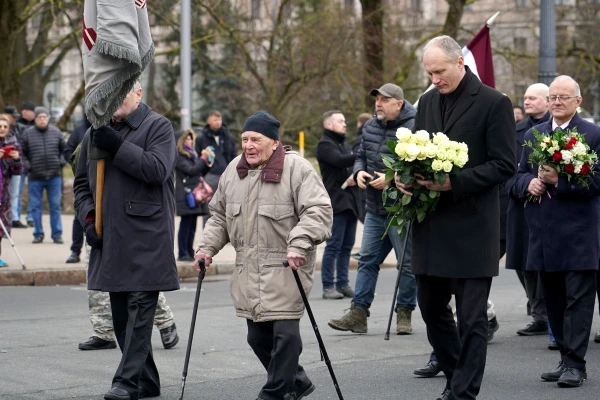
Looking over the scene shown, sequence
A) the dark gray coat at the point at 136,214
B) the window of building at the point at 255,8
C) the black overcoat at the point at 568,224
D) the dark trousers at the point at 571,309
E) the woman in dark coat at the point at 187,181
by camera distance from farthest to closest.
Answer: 1. the window of building at the point at 255,8
2. the woman in dark coat at the point at 187,181
3. the black overcoat at the point at 568,224
4. the dark trousers at the point at 571,309
5. the dark gray coat at the point at 136,214

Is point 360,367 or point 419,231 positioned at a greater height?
point 419,231

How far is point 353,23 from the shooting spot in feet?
85.0

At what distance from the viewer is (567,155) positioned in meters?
7.58

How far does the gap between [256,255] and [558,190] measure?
100.0 inches

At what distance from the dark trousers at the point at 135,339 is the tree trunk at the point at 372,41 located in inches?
727

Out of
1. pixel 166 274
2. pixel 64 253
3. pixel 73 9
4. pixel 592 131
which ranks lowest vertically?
pixel 64 253

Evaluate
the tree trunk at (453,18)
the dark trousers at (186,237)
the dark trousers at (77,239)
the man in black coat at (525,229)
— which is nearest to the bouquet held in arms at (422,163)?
the man in black coat at (525,229)

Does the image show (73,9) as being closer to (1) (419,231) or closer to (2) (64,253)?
(2) (64,253)

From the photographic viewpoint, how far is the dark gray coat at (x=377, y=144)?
9.70 meters

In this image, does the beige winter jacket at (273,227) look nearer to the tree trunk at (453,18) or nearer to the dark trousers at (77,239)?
the dark trousers at (77,239)

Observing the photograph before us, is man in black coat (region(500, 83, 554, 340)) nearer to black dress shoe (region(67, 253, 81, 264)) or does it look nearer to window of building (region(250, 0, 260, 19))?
black dress shoe (region(67, 253, 81, 264))

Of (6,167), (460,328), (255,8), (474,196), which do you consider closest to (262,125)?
(474,196)

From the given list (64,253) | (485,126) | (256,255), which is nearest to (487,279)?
(485,126)

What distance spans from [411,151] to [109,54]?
2.00 m
